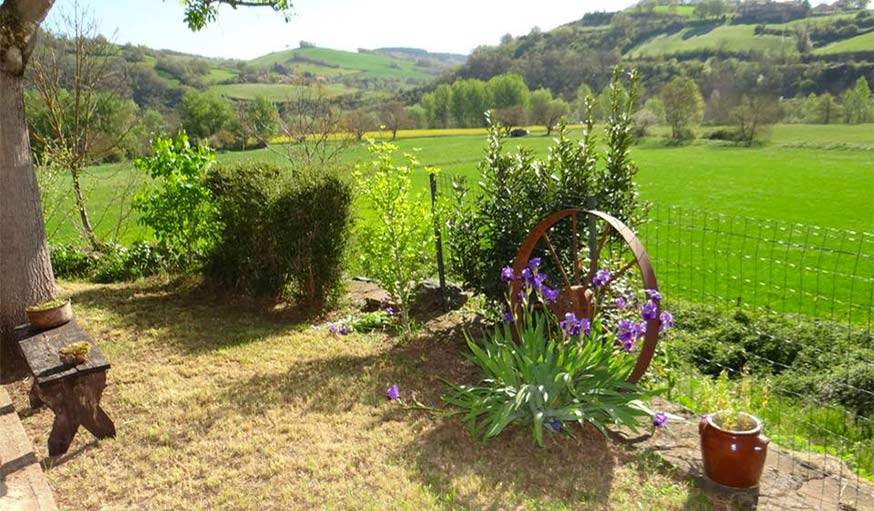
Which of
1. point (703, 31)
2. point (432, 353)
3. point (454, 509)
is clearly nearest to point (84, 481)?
point (454, 509)

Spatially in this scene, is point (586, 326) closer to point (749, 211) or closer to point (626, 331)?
point (626, 331)

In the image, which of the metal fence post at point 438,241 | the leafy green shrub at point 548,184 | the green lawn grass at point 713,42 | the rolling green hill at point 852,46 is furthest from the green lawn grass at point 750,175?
the green lawn grass at point 713,42

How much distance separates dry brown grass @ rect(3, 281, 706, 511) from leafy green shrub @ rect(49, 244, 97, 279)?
384 centimetres

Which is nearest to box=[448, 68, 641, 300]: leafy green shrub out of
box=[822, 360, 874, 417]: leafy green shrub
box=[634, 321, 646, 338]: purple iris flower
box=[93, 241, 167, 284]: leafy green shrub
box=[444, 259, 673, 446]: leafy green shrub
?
box=[444, 259, 673, 446]: leafy green shrub

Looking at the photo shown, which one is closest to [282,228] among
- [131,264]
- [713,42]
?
[131,264]

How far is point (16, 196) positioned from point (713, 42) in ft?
351

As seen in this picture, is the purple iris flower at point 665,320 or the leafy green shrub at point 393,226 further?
the leafy green shrub at point 393,226

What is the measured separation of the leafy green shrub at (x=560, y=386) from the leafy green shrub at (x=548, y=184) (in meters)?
1.18

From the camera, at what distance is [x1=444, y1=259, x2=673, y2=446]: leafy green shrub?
11.7ft

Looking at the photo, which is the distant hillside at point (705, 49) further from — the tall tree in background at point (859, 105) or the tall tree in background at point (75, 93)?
the tall tree in background at point (75, 93)

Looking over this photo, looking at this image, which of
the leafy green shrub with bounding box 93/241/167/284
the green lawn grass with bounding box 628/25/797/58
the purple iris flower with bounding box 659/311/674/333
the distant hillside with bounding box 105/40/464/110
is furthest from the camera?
the green lawn grass with bounding box 628/25/797/58

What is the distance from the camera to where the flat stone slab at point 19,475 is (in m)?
3.16

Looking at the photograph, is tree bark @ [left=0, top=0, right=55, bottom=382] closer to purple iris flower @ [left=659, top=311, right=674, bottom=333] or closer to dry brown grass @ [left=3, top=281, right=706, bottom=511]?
dry brown grass @ [left=3, top=281, right=706, bottom=511]

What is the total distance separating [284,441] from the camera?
380 centimetres
